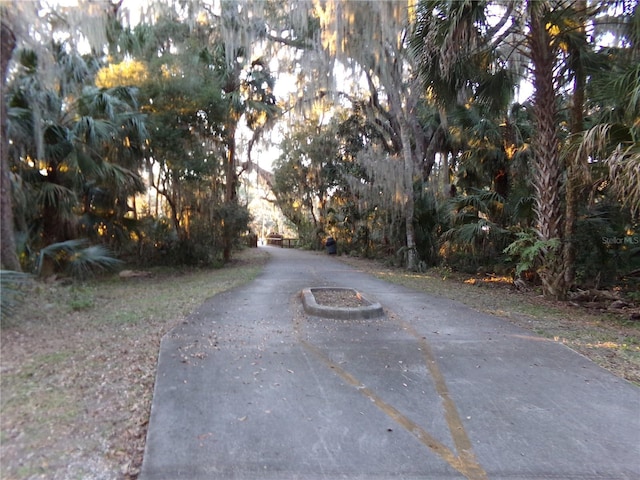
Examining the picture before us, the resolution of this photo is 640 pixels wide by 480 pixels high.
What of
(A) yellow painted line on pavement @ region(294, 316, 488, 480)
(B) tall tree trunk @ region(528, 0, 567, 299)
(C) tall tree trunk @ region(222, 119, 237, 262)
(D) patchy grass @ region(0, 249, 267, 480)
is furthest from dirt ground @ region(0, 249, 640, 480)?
(C) tall tree trunk @ region(222, 119, 237, 262)

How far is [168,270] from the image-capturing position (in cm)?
1570

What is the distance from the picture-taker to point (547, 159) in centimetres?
959

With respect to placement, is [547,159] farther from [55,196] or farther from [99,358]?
[55,196]

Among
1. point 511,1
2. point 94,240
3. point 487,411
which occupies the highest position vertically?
point 511,1

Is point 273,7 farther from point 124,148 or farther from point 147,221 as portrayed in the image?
point 147,221

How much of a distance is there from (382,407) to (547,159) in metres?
7.84

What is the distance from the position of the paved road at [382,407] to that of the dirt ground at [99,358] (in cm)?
26

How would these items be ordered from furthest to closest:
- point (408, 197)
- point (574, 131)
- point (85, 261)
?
point (408, 197) < point (85, 261) < point (574, 131)

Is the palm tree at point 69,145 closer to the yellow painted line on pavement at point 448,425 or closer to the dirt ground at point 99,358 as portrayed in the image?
the dirt ground at point 99,358

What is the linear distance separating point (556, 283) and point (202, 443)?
902cm

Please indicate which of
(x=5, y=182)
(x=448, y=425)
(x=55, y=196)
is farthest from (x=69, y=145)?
(x=448, y=425)

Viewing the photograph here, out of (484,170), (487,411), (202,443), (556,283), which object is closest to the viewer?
(202,443)

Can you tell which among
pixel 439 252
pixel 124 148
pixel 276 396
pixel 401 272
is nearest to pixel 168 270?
pixel 124 148

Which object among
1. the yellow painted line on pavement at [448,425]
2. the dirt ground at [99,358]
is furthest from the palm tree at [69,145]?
the yellow painted line on pavement at [448,425]
